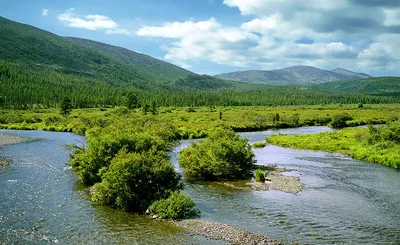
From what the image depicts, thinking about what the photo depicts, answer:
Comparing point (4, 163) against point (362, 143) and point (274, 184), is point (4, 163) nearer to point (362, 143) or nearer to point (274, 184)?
point (274, 184)

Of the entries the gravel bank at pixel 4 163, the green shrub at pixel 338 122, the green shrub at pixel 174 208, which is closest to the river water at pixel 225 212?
the gravel bank at pixel 4 163

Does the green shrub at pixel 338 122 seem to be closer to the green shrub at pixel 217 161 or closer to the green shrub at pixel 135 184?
the green shrub at pixel 217 161

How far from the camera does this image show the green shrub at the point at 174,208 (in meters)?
36.0

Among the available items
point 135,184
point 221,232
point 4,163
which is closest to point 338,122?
point 4,163

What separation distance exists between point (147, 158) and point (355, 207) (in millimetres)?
23999

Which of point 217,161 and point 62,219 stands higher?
point 217,161

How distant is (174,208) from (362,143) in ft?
200

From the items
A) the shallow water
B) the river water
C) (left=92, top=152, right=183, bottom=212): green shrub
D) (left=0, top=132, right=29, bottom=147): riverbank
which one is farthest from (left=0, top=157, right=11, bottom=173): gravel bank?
(left=92, top=152, right=183, bottom=212): green shrub

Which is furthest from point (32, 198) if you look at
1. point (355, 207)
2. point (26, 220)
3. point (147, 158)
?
point (355, 207)

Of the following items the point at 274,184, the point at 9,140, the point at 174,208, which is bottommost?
A: the point at 9,140

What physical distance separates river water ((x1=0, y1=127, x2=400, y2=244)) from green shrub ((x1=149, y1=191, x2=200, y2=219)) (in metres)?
1.39

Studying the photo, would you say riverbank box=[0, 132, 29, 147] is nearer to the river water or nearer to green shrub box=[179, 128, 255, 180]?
the river water

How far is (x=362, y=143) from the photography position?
271ft

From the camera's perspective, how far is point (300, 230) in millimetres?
34031
